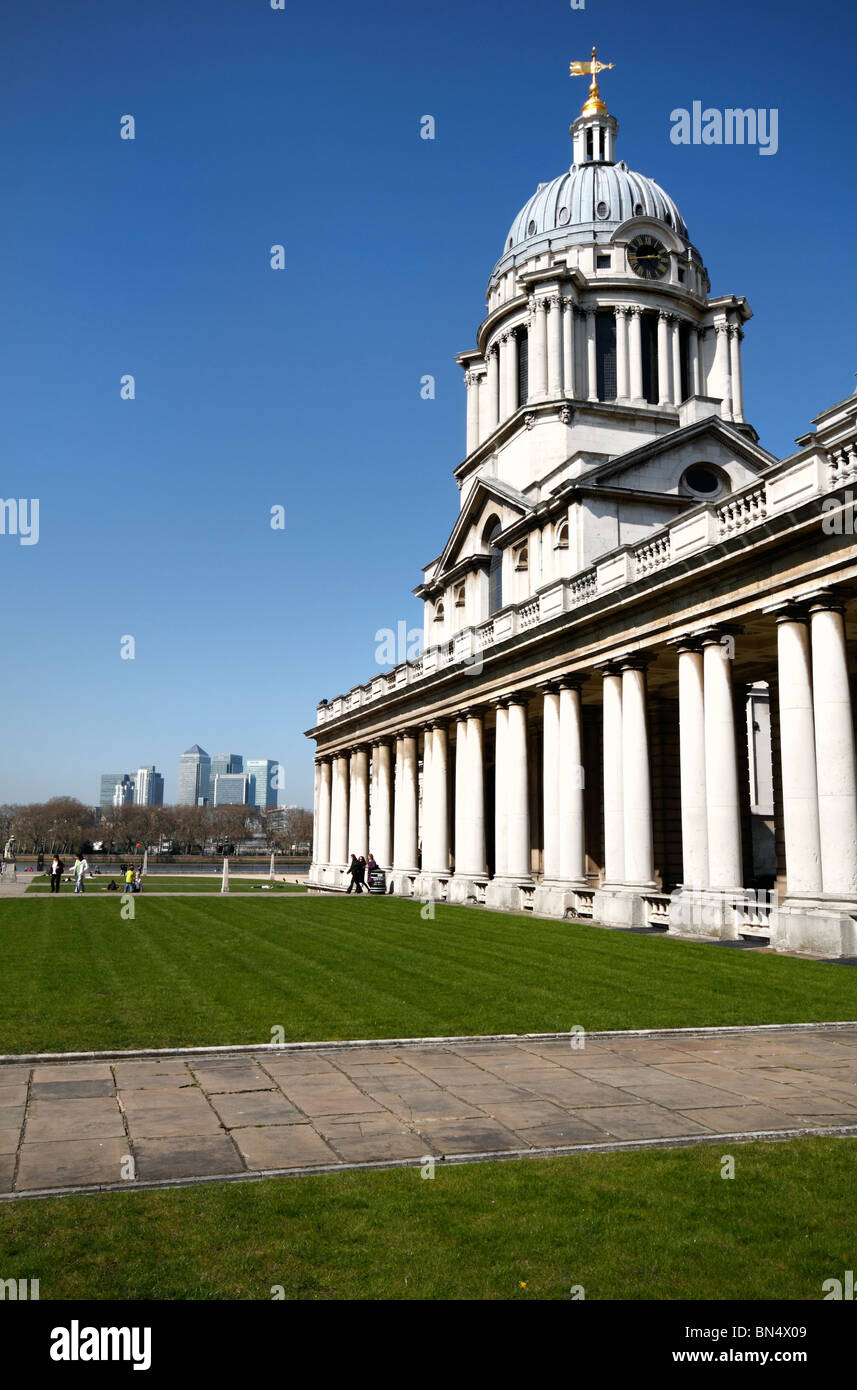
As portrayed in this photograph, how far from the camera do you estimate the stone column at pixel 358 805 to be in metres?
62.6

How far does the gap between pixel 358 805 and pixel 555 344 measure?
1144 inches

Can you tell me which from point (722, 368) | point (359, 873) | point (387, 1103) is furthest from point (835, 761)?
point (722, 368)

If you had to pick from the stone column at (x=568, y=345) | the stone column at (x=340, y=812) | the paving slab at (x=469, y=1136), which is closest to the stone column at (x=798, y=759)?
the paving slab at (x=469, y=1136)

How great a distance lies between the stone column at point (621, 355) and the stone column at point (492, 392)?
7.24m

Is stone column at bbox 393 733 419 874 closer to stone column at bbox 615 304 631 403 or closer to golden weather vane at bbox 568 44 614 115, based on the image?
stone column at bbox 615 304 631 403

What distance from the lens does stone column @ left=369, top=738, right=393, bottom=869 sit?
58.2 meters

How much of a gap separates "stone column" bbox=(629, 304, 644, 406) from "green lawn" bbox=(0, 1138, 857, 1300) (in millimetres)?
50641

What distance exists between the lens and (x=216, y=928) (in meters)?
27.2

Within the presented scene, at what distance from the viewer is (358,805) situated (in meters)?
63.2

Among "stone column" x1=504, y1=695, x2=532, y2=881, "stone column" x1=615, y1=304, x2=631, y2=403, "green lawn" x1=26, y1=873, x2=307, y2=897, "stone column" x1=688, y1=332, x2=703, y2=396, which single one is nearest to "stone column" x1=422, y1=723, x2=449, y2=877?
"stone column" x1=504, y1=695, x2=532, y2=881

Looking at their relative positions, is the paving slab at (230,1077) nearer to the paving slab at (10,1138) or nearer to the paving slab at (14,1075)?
the paving slab at (14,1075)

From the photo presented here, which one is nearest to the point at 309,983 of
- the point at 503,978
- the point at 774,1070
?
the point at 503,978

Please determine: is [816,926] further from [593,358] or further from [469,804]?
[593,358]

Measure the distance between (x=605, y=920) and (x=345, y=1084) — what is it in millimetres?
20807
